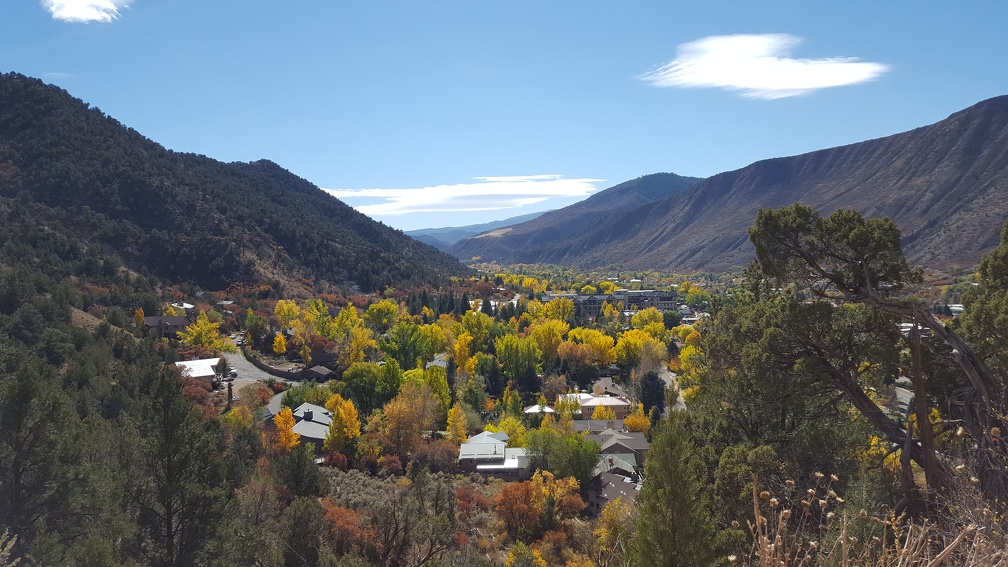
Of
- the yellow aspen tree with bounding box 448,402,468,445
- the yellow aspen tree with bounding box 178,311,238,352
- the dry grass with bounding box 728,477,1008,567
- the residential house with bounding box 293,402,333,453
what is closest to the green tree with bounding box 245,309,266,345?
the yellow aspen tree with bounding box 178,311,238,352

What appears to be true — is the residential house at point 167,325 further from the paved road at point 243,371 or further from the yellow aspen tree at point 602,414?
the yellow aspen tree at point 602,414

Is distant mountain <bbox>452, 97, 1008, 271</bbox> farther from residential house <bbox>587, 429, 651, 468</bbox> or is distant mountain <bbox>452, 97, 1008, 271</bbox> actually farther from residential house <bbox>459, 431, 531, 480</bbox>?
residential house <bbox>459, 431, 531, 480</bbox>

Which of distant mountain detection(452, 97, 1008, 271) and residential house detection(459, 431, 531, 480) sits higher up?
distant mountain detection(452, 97, 1008, 271)

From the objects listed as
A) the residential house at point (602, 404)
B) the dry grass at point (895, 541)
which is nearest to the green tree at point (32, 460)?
the dry grass at point (895, 541)

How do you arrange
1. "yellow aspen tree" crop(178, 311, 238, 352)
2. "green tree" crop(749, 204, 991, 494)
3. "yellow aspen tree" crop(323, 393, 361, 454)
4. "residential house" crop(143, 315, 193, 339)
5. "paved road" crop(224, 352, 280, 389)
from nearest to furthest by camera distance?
"green tree" crop(749, 204, 991, 494), "yellow aspen tree" crop(323, 393, 361, 454), "paved road" crop(224, 352, 280, 389), "yellow aspen tree" crop(178, 311, 238, 352), "residential house" crop(143, 315, 193, 339)

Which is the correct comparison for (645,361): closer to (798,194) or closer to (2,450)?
(2,450)

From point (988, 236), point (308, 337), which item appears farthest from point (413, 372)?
point (988, 236)

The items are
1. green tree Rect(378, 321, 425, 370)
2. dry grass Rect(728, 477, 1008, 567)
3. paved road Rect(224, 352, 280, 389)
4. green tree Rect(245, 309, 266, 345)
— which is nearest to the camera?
dry grass Rect(728, 477, 1008, 567)
